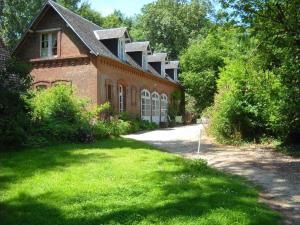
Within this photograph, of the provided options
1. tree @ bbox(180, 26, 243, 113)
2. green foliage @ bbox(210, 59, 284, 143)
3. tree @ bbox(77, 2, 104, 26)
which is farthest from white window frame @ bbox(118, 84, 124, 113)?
tree @ bbox(77, 2, 104, 26)

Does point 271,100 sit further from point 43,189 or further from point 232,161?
point 43,189

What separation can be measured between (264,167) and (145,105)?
65.5ft

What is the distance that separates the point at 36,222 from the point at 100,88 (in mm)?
17693

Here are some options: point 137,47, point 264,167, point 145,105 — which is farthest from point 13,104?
point 145,105

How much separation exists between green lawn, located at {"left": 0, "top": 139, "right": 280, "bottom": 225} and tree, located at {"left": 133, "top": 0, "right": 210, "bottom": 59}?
38.8m

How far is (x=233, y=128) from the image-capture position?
1805 centimetres

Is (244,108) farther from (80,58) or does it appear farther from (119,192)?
(80,58)

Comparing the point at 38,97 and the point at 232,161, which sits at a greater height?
the point at 38,97

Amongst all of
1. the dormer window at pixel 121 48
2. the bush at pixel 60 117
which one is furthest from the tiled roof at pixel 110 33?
the bush at pixel 60 117

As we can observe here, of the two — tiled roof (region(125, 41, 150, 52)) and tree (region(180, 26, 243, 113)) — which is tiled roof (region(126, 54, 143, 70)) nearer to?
tiled roof (region(125, 41, 150, 52))

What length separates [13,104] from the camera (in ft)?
47.0

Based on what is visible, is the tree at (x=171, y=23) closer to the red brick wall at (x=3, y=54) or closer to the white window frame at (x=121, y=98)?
the white window frame at (x=121, y=98)

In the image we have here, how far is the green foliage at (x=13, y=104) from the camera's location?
43.2ft

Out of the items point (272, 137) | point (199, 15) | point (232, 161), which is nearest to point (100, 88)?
point (272, 137)
